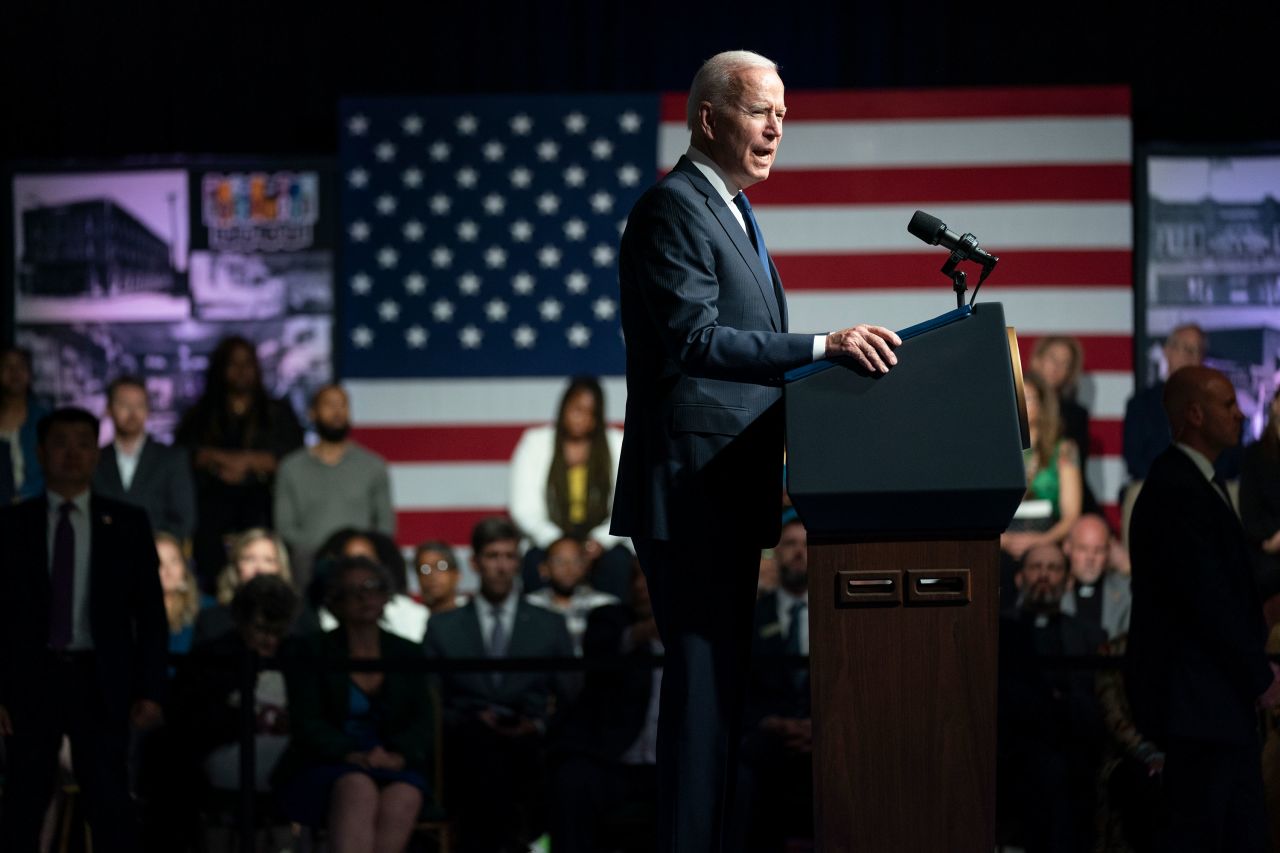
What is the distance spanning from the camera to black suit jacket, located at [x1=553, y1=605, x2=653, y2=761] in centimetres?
495

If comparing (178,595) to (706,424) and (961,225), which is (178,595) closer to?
(706,424)

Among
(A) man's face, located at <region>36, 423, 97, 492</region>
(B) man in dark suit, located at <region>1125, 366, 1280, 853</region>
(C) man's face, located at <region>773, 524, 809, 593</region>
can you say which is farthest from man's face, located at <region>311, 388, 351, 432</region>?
(B) man in dark suit, located at <region>1125, 366, 1280, 853</region>

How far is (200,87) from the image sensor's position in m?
8.10

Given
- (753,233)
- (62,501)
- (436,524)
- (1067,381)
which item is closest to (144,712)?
(62,501)

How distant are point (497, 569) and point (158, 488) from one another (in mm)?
1741

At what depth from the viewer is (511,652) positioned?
5598 millimetres

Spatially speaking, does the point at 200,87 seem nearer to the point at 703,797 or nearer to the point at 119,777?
the point at 119,777

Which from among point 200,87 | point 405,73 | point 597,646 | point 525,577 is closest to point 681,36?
point 405,73

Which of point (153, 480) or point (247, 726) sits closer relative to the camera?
point (247, 726)

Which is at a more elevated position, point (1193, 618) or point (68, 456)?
point (68, 456)

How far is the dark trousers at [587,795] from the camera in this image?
4801mm

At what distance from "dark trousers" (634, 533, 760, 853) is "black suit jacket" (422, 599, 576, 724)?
2.64 metres

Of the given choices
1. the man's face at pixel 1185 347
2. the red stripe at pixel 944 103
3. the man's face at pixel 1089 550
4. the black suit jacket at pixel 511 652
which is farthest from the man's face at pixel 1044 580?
the red stripe at pixel 944 103

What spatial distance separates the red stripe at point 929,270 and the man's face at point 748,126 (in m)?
5.02
